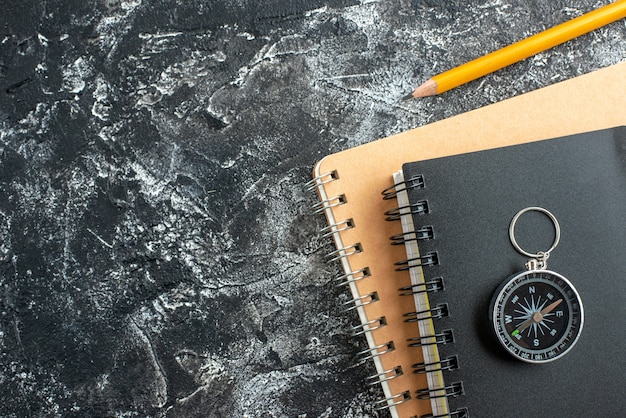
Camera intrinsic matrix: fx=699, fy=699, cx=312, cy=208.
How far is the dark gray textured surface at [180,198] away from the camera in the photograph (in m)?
→ 0.79

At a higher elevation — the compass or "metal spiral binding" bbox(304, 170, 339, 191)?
"metal spiral binding" bbox(304, 170, 339, 191)

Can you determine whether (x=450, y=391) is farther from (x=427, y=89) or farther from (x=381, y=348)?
(x=427, y=89)

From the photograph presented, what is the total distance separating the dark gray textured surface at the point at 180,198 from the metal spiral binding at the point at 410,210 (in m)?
0.09

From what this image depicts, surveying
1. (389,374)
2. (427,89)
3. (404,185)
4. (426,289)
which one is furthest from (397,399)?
(427,89)

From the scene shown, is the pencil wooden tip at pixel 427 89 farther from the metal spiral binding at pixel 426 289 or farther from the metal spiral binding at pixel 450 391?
the metal spiral binding at pixel 450 391

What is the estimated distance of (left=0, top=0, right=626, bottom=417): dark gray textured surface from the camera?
790mm

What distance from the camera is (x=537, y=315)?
73cm

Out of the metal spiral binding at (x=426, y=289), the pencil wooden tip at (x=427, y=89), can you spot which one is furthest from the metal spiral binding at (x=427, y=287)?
the pencil wooden tip at (x=427, y=89)

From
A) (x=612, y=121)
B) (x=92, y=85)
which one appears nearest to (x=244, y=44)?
(x=92, y=85)

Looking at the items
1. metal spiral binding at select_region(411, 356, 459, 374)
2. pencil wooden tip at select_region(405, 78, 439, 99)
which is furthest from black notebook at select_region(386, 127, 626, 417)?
pencil wooden tip at select_region(405, 78, 439, 99)

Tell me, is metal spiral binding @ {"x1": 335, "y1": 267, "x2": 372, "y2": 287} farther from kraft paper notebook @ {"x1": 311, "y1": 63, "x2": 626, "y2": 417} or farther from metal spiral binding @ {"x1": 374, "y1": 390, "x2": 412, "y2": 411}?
metal spiral binding @ {"x1": 374, "y1": 390, "x2": 412, "y2": 411}

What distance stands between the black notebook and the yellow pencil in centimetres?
11

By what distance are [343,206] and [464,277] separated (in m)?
0.16

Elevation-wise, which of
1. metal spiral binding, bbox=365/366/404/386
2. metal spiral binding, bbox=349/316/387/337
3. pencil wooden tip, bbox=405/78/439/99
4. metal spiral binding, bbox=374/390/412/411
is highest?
pencil wooden tip, bbox=405/78/439/99
